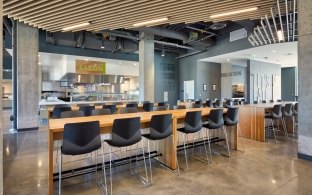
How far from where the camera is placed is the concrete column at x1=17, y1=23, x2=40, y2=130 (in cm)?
649

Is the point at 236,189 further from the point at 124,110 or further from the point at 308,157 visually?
the point at 124,110

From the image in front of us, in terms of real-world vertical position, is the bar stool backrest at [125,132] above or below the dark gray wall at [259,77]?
below

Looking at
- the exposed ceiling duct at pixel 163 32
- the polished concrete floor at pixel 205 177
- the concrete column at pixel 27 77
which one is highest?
the exposed ceiling duct at pixel 163 32

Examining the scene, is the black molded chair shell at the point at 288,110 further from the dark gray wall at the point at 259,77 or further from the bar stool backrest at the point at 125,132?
the dark gray wall at the point at 259,77

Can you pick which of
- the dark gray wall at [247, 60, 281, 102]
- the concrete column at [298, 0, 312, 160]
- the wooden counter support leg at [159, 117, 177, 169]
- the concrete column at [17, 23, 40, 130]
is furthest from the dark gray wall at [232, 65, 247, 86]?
the concrete column at [17, 23, 40, 130]

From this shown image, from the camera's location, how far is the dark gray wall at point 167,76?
12.9 metres

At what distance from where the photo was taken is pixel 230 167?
11.0 feet

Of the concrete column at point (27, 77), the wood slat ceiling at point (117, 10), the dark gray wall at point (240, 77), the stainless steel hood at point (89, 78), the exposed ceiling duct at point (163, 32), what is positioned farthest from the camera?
the dark gray wall at point (240, 77)

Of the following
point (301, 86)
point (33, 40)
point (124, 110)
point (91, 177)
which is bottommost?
point (91, 177)

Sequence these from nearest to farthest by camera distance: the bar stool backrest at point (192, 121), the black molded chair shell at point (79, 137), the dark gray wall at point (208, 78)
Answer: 1. the black molded chair shell at point (79, 137)
2. the bar stool backrest at point (192, 121)
3. the dark gray wall at point (208, 78)

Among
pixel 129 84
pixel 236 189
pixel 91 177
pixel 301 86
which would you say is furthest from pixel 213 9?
pixel 129 84

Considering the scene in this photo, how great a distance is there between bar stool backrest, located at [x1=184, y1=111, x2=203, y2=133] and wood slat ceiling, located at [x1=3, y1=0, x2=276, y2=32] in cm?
287

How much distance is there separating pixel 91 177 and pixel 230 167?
2.33 m

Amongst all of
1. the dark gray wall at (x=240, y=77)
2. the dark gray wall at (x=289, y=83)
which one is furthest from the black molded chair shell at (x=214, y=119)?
the dark gray wall at (x=289, y=83)
